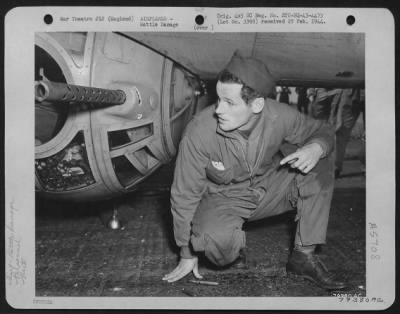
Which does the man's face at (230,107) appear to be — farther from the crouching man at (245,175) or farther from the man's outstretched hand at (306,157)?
the man's outstretched hand at (306,157)

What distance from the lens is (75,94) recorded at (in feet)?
3.37

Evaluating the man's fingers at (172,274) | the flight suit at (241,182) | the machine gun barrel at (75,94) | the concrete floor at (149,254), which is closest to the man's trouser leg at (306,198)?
the flight suit at (241,182)

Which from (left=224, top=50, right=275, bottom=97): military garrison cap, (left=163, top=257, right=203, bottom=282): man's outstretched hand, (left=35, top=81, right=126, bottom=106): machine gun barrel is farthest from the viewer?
(left=163, top=257, right=203, bottom=282): man's outstretched hand

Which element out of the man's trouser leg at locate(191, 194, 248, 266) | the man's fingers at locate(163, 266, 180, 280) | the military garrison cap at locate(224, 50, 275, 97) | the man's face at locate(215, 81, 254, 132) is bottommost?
the man's fingers at locate(163, 266, 180, 280)

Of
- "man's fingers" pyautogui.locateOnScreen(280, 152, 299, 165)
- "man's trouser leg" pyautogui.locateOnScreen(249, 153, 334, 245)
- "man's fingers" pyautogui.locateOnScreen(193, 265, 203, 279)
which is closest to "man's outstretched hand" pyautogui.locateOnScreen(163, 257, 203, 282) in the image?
"man's fingers" pyautogui.locateOnScreen(193, 265, 203, 279)

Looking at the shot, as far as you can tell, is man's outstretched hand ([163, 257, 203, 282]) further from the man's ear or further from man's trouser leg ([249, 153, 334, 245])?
the man's ear

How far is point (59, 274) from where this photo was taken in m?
1.25

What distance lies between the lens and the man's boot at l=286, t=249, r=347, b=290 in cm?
118

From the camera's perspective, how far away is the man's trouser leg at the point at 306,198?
46.8 inches

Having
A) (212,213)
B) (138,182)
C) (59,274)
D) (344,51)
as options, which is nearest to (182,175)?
(212,213)

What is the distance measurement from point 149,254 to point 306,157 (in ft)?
1.73

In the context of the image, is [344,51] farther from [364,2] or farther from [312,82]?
[312,82]

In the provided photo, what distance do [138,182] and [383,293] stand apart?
722mm

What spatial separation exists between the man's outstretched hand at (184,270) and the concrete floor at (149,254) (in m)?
0.02
